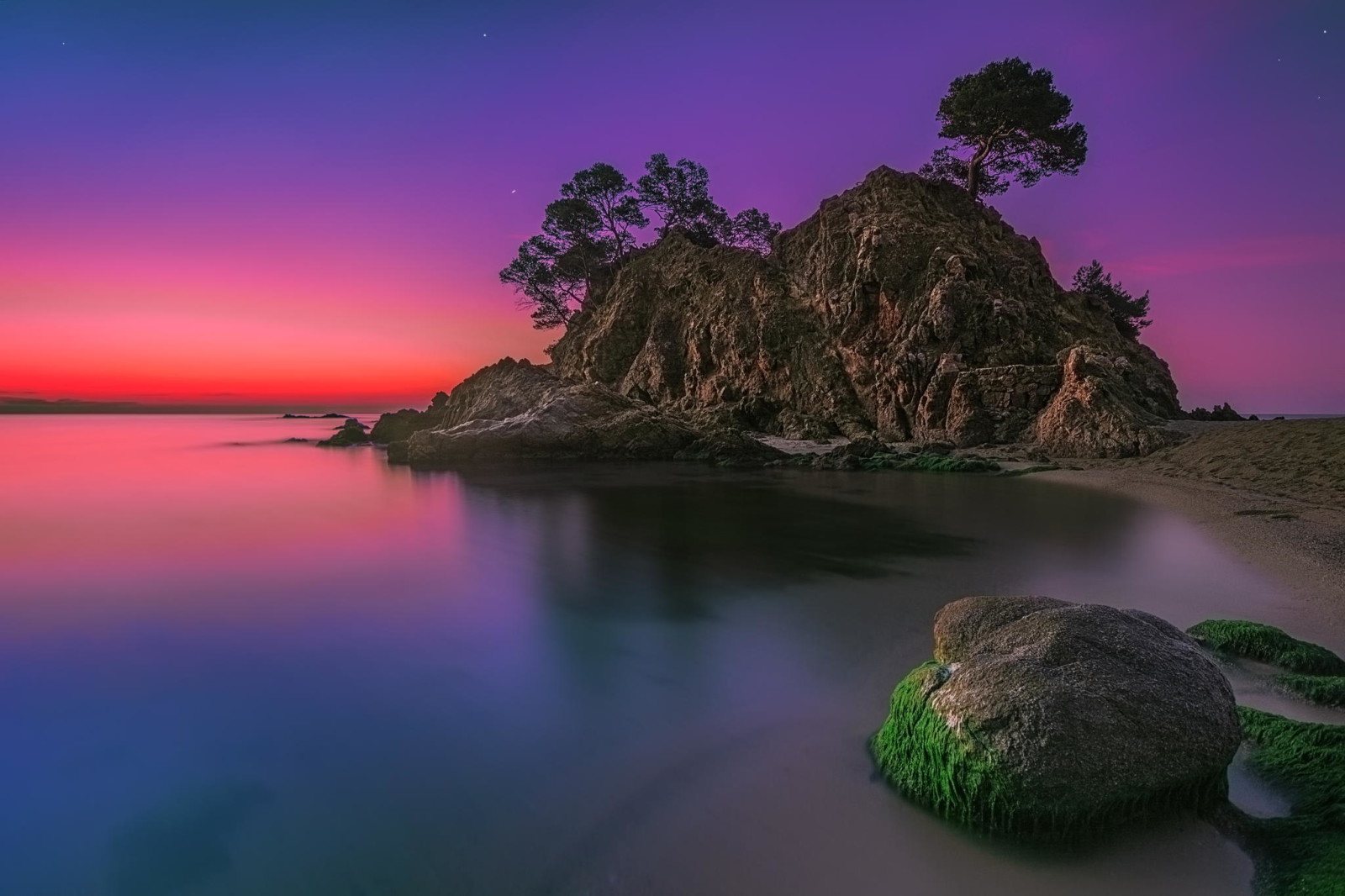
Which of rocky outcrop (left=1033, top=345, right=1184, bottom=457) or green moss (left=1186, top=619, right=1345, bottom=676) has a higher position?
rocky outcrop (left=1033, top=345, right=1184, bottom=457)

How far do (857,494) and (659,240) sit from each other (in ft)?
93.3

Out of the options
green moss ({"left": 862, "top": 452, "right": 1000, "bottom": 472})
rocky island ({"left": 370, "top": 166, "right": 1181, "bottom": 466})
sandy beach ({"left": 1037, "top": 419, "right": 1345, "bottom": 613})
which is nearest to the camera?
sandy beach ({"left": 1037, "top": 419, "right": 1345, "bottom": 613})

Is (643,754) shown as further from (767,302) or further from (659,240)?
(659,240)

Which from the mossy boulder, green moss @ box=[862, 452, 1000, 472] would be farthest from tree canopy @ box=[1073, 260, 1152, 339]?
the mossy boulder

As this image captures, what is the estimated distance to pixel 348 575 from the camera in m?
8.55

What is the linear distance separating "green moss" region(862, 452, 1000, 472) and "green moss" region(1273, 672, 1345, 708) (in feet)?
48.1

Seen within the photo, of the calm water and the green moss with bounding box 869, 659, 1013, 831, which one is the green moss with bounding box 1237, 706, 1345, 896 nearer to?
the calm water

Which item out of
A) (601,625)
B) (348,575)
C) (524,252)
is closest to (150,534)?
(348,575)

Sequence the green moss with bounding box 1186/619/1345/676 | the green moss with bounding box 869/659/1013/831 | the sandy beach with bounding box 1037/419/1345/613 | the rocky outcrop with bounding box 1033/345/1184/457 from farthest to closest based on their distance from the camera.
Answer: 1. the rocky outcrop with bounding box 1033/345/1184/457
2. the sandy beach with bounding box 1037/419/1345/613
3. the green moss with bounding box 1186/619/1345/676
4. the green moss with bounding box 869/659/1013/831

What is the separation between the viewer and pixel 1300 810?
276cm

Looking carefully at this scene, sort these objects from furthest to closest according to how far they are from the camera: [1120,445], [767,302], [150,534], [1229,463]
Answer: [767,302], [1120,445], [1229,463], [150,534]

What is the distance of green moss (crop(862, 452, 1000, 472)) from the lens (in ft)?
59.2

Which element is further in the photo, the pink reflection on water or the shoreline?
the pink reflection on water

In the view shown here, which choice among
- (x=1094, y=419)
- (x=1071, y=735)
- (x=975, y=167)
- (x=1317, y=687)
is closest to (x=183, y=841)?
(x=1071, y=735)
